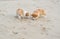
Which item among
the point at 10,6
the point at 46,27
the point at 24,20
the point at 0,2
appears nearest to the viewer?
the point at 46,27

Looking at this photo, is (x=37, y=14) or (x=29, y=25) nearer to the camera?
(x=29, y=25)

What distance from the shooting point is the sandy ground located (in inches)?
64.1

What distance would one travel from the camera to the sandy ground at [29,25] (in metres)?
1.63

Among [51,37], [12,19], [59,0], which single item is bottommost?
[51,37]

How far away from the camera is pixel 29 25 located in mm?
1822

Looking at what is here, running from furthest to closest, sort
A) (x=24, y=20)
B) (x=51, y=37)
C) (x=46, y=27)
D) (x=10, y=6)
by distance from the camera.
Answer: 1. (x=10, y=6)
2. (x=24, y=20)
3. (x=46, y=27)
4. (x=51, y=37)

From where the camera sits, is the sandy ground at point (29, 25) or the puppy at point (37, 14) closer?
the sandy ground at point (29, 25)

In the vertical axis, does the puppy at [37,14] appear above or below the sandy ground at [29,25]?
above

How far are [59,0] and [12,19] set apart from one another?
3.29 feet

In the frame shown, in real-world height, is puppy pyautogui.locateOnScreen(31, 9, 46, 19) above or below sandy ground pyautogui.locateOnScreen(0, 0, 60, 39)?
above

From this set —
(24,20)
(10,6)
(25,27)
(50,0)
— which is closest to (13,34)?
(25,27)

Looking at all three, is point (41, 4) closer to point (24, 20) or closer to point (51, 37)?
point (24, 20)

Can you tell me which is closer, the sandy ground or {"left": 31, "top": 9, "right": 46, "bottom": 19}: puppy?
the sandy ground

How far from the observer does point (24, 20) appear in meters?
1.94
